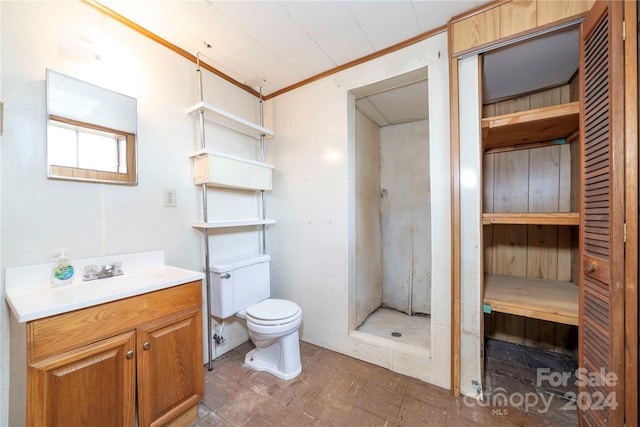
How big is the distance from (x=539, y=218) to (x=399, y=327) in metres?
1.51

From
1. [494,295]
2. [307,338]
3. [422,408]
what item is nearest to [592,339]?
[494,295]

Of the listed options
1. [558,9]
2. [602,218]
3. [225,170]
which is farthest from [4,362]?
[558,9]

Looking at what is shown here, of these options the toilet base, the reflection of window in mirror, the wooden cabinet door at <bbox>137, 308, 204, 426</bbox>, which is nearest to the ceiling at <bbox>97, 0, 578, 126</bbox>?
the reflection of window in mirror

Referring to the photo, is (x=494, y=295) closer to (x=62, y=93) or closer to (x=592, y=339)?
(x=592, y=339)

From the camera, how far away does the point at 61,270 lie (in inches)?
47.4

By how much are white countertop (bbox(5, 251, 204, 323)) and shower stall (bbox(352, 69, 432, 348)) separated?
5.15 feet

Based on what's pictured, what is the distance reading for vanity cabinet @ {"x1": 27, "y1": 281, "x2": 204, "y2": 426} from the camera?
35.2 inches

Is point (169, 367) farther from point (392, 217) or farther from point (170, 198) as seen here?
point (392, 217)

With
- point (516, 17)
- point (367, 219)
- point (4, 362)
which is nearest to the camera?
point (4, 362)

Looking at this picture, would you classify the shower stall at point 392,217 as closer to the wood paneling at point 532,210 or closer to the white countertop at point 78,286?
the wood paneling at point 532,210

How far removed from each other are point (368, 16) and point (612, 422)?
2249 millimetres

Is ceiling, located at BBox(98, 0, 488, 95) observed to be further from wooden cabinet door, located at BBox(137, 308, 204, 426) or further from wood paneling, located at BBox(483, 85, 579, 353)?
wooden cabinet door, located at BBox(137, 308, 204, 426)

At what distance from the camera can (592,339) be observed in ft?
3.53

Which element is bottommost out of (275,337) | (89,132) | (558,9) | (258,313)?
(275,337)
